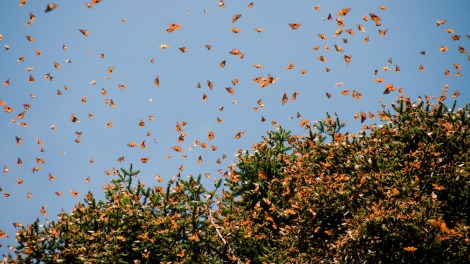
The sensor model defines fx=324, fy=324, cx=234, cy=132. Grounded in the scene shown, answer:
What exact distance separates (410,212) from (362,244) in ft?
4.73

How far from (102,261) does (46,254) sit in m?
2.45

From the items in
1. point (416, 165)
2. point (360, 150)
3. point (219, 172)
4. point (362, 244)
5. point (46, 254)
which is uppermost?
point (219, 172)

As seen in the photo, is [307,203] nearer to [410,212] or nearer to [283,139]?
[410,212]

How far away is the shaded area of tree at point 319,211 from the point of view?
8.16 metres

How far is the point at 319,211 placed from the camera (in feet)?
34.7

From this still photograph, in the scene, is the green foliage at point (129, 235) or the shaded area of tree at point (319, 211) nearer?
the shaded area of tree at point (319, 211)

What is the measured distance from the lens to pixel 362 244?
328 inches

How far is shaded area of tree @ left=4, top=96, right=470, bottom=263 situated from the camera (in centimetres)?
816

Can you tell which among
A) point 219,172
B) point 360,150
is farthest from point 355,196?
point 219,172

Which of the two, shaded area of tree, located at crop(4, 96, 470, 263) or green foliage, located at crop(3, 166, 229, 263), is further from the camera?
green foliage, located at crop(3, 166, 229, 263)

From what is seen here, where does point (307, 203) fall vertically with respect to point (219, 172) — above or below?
below

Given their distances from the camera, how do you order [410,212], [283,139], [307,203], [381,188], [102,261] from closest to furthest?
[410,212], [381,188], [102,261], [307,203], [283,139]

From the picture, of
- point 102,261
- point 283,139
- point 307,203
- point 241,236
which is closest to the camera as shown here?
point 102,261

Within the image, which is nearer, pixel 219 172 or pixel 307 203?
pixel 307 203
